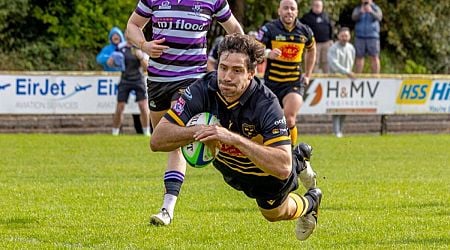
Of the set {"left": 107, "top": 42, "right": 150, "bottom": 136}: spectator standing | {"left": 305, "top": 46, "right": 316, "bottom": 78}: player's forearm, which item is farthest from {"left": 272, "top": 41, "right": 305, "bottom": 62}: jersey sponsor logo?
{"left": 107, "top": 42, "right": 150, "bottom": 136}: spectator standing

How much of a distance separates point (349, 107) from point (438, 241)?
1485cm

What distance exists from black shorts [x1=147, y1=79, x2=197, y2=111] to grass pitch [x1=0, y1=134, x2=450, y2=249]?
3.12 ft

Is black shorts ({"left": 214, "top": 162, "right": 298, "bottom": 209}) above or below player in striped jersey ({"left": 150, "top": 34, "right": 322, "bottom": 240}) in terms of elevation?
below

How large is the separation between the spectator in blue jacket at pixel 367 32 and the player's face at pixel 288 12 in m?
9.58

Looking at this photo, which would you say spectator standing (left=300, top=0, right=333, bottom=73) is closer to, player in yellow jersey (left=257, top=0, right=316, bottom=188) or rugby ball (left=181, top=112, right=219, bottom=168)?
player in yellow jersey (left=257, top=0, right=316, bottom=188)

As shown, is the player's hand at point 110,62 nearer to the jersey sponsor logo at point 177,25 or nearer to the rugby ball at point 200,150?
the jersey sponsor logo at point 177,25

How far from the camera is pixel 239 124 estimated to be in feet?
24.3

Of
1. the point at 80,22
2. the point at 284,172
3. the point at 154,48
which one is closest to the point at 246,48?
the point at 284,172

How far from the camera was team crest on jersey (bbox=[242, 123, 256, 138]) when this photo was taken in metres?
7.40

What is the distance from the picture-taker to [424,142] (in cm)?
2055

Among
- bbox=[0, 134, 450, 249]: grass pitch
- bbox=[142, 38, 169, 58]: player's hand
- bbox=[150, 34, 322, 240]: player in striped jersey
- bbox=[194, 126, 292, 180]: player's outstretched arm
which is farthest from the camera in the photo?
bbox=[142, 38, 169, 58]: player's hand

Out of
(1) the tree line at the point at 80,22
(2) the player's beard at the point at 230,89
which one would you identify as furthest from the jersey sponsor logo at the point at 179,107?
(1) the tree line at the point at 80,22

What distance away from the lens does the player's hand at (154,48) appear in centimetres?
913

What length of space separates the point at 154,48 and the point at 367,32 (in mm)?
15246
